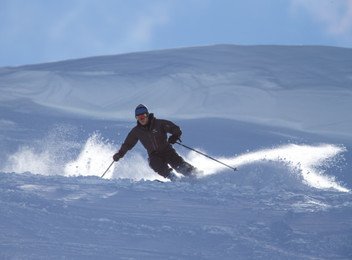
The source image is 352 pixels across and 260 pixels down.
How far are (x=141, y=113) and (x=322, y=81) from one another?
11369mm

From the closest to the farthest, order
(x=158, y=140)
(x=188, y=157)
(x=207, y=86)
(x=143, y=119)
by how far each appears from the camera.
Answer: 1. (x=143, y=119)
2. (x=158, y=140)
3. (x=188, y=157)
4. (x=207, y=86)

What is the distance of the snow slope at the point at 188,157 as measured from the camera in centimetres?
339

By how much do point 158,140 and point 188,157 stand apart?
10.0 feet

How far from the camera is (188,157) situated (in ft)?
30.5

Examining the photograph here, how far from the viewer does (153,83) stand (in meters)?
16.0

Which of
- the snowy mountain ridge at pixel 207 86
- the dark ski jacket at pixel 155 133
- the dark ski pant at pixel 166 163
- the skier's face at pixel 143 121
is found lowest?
the dark ski pant at pixel 166 163

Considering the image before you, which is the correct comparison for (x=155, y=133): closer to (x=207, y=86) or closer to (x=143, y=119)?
(x=143, y=119)

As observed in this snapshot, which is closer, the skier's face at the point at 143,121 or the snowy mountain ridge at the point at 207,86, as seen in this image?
the skier's face at the point at 143,121

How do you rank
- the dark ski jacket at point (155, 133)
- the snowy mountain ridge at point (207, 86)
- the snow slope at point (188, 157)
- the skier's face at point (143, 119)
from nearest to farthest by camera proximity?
the snow slope at point (188, 157) < the skier's face at point (143, 119) < the dark ski jacket at point (155, 133) < the snowy mountain ridge at point (207, 86)

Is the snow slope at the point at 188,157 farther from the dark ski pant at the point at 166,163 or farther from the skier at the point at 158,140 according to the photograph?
the skier at the point at 158,140

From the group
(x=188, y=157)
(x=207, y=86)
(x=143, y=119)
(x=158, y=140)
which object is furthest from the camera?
(x=207, y=86)

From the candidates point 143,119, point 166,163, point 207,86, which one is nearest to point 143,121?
point 143,119

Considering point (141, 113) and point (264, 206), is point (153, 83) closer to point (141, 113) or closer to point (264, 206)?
point (141, 113)

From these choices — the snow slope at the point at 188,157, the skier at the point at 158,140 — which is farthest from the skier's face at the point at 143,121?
the snow slope at the point at 188,157
